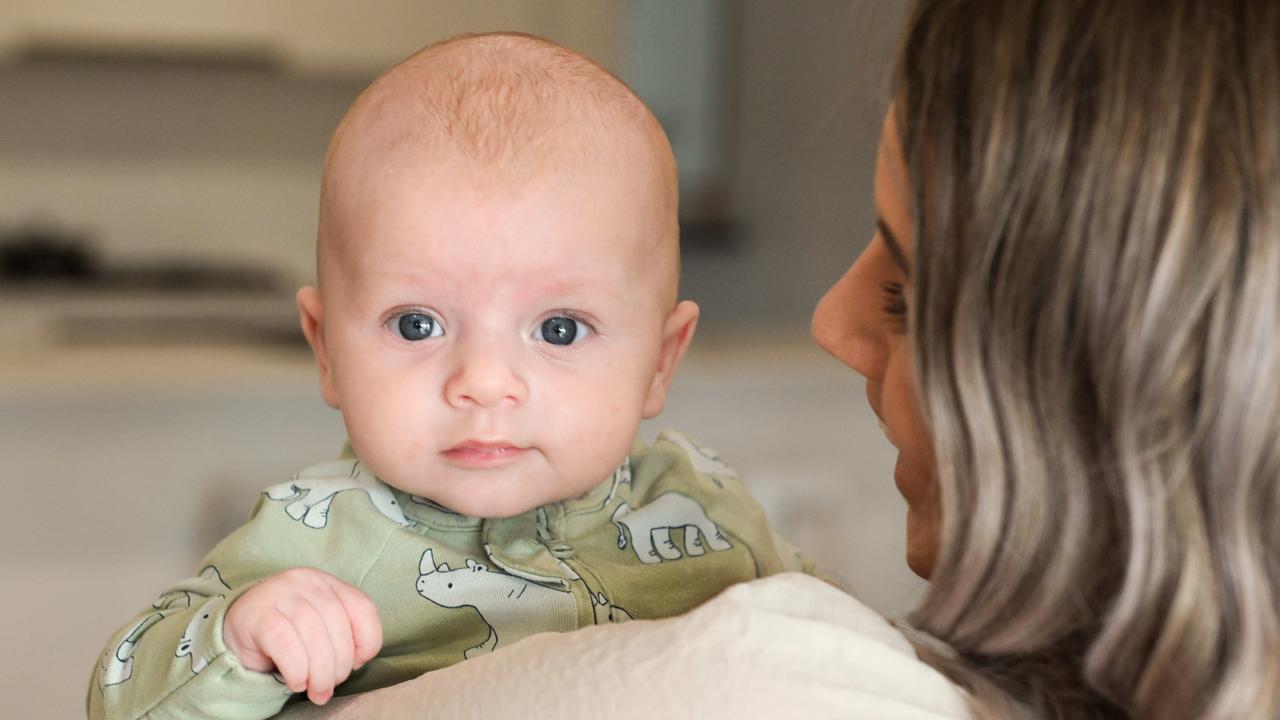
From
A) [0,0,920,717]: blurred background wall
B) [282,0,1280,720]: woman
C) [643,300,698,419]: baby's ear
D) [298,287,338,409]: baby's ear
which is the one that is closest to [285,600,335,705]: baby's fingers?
[282,0,1280,720]: woman

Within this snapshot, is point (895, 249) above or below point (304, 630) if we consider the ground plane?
above

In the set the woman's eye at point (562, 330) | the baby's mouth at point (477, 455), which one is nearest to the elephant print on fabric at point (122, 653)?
the baby's mouth at point (477, 455)

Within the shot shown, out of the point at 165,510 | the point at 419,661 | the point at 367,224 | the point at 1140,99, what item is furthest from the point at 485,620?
the point at 165,510

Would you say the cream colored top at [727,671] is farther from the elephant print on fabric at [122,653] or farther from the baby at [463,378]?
the elephant print on fabric at [122,653]

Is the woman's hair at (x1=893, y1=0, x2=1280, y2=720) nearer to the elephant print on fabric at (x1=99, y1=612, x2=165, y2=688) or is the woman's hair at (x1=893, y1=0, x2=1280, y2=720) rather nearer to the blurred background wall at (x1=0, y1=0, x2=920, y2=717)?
the elephant print on fabric at (x1=99, y1=612, x2=165, y2=688)

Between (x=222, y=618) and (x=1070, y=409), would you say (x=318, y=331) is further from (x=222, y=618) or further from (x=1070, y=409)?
(x=1070, y=409)

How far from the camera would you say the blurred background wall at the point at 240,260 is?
2.42 meters

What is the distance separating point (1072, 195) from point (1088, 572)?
0.63 ft

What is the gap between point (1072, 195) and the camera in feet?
2.17

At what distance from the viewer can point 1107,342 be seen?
2.16 feet

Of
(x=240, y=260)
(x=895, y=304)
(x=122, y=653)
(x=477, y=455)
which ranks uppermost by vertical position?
(x=895, y=304)

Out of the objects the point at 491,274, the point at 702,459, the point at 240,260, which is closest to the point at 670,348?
the point at 702,459

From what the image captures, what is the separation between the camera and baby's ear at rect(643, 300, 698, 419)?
1097 millimetres

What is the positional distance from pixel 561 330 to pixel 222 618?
11.6 inches
